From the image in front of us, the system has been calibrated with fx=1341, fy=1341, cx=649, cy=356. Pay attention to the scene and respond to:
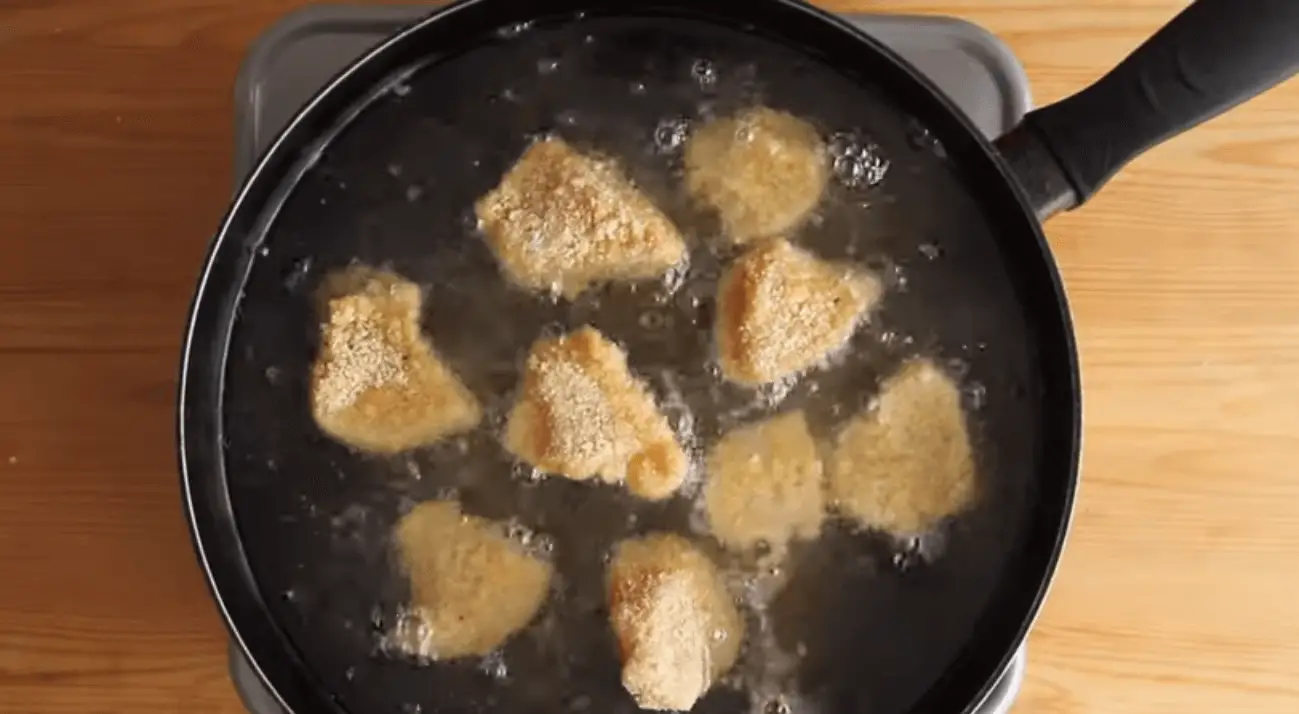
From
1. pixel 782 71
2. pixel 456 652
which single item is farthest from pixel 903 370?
pixel 456 652

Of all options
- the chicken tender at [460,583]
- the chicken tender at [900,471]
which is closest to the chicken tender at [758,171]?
the chicken tender at [900,471]

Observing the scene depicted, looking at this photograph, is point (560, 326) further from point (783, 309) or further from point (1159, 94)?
point (1159, 94)

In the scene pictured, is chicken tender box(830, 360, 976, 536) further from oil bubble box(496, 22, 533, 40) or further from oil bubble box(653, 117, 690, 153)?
oil bubble box(496, 22, 533, 40)

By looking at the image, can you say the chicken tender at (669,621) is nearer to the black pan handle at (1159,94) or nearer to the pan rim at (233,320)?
the pan rim at (233,320)

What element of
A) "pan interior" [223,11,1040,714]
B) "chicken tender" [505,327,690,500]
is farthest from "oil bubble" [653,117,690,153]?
"chicken tender" [505,327,690,500]

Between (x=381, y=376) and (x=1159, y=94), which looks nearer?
(x=1159, y=94)

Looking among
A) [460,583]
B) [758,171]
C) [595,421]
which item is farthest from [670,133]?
[460,583]

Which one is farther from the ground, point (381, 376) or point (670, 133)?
point (670, 133)
